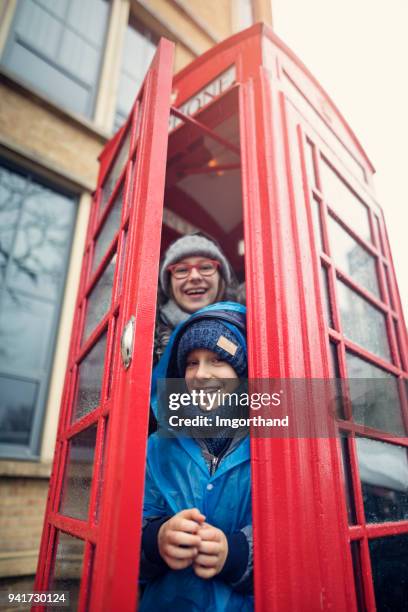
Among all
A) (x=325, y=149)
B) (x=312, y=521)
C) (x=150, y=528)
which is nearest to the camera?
(x=312, y=521)

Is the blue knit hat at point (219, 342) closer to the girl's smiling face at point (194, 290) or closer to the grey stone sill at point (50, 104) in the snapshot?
the girl's smiling face at point (194, 290)

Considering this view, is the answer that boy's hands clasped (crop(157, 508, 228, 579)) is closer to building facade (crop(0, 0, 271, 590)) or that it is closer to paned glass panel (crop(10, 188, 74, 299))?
building facade (crop(0, 0, 271, 590))

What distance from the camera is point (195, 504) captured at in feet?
4.41

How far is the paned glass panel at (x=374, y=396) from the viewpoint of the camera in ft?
5.05

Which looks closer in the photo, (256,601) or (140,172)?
(256,601)

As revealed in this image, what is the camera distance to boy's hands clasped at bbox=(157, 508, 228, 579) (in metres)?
1.09

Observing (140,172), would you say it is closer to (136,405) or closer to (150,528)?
(136,405)

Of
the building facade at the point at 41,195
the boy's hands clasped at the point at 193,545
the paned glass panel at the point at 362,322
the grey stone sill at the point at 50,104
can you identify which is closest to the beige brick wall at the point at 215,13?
the building facade at the point at 41,195

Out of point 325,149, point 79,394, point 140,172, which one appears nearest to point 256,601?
point 79,394

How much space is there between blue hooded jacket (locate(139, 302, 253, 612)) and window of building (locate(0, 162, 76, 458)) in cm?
214

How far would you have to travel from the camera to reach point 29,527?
2789 mm

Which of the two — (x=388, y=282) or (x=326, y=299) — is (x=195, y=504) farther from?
(x=388, y=282)

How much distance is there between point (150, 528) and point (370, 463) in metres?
0.87

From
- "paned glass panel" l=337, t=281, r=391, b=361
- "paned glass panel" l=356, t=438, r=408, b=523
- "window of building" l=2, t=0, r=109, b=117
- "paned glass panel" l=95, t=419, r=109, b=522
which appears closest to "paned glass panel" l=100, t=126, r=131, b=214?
"paned glass panel" l=337, t=281, r=391, b=361
